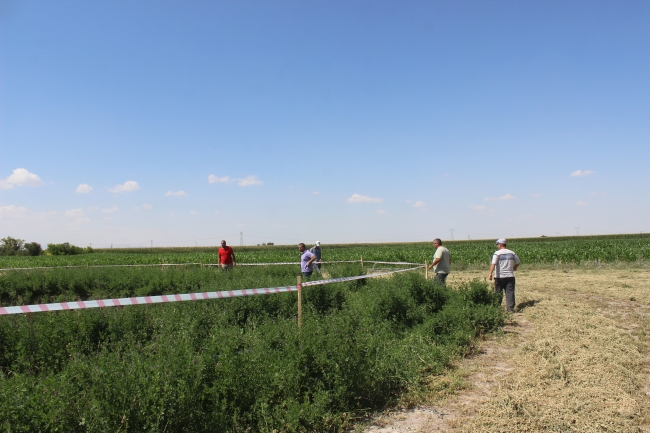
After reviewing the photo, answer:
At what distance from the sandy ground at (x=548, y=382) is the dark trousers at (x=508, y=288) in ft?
1.87

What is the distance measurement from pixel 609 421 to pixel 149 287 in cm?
1170

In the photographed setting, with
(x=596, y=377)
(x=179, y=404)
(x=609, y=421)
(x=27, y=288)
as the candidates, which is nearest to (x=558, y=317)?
(x=596, y=377)

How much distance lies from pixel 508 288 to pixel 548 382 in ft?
17.1

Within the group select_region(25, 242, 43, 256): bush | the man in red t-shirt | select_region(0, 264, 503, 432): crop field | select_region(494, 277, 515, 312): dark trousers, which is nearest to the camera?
select_region(0, 264, 503, 432): crop field

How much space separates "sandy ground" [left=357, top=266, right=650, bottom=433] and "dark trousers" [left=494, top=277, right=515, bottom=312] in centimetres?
57

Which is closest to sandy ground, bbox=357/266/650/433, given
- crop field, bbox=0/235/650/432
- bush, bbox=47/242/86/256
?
crop field, bbox=0/235/650/432

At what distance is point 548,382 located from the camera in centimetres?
552

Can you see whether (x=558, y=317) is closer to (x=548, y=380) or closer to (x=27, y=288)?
(x=548, y=380)

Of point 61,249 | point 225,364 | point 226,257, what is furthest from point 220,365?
Answer: point 61,249

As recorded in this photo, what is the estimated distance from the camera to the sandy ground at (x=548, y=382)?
14.6ft

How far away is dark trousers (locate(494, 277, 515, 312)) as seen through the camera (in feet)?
33.9

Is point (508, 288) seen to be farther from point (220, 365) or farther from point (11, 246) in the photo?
point (11, 246)

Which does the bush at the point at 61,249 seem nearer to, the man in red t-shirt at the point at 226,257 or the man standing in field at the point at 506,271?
the man in red t-shirt at the point at 226,257

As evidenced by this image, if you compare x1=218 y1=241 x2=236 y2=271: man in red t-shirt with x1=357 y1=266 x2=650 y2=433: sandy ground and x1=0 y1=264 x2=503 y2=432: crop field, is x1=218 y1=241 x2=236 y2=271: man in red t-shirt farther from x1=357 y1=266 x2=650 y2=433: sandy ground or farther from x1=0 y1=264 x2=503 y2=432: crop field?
x1=357 y1=266 x2=650 y2=433: sandy ground
